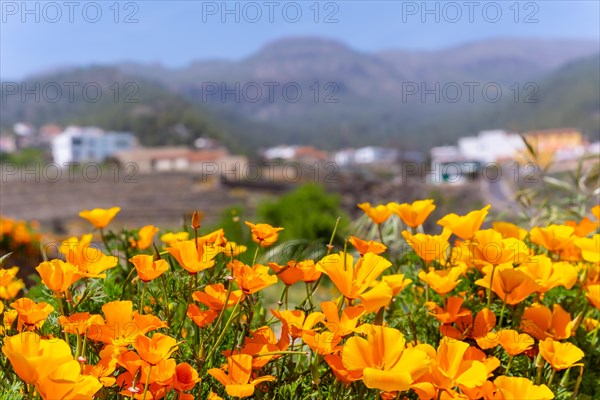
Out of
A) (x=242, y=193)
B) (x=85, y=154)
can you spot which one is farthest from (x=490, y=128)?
(x=242, y=193)

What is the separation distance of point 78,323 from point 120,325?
0.18 feet

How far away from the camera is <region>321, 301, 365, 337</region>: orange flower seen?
826 mm

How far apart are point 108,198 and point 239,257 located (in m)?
25.0

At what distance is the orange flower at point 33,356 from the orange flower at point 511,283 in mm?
653

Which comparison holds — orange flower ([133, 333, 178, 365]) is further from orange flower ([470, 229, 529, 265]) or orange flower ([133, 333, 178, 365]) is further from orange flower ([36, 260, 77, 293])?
orange flower ([470, 229, 529, 265])

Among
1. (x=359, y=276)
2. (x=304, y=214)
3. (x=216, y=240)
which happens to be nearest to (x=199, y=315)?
(x=216, y=240)

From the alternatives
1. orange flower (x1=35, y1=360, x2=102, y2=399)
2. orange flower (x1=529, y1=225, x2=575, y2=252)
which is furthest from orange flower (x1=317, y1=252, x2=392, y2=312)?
orange flower (x1=529, y1=225, x2=575, y2=252)

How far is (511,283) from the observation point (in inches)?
37.4

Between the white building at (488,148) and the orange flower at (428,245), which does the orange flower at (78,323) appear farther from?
the white building at (488,148)

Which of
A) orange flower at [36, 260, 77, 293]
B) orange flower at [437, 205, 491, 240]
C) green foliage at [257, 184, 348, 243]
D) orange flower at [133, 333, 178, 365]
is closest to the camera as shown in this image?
orange flower at [133, 333, 178, 365]

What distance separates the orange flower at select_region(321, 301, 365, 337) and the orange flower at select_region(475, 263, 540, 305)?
25 cm

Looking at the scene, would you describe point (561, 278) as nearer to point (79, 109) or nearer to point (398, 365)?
point (398, 365)

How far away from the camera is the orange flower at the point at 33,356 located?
0.60m

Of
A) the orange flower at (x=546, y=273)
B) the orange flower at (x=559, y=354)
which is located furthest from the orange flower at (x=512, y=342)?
the orange flower at (x=546, y=273)
